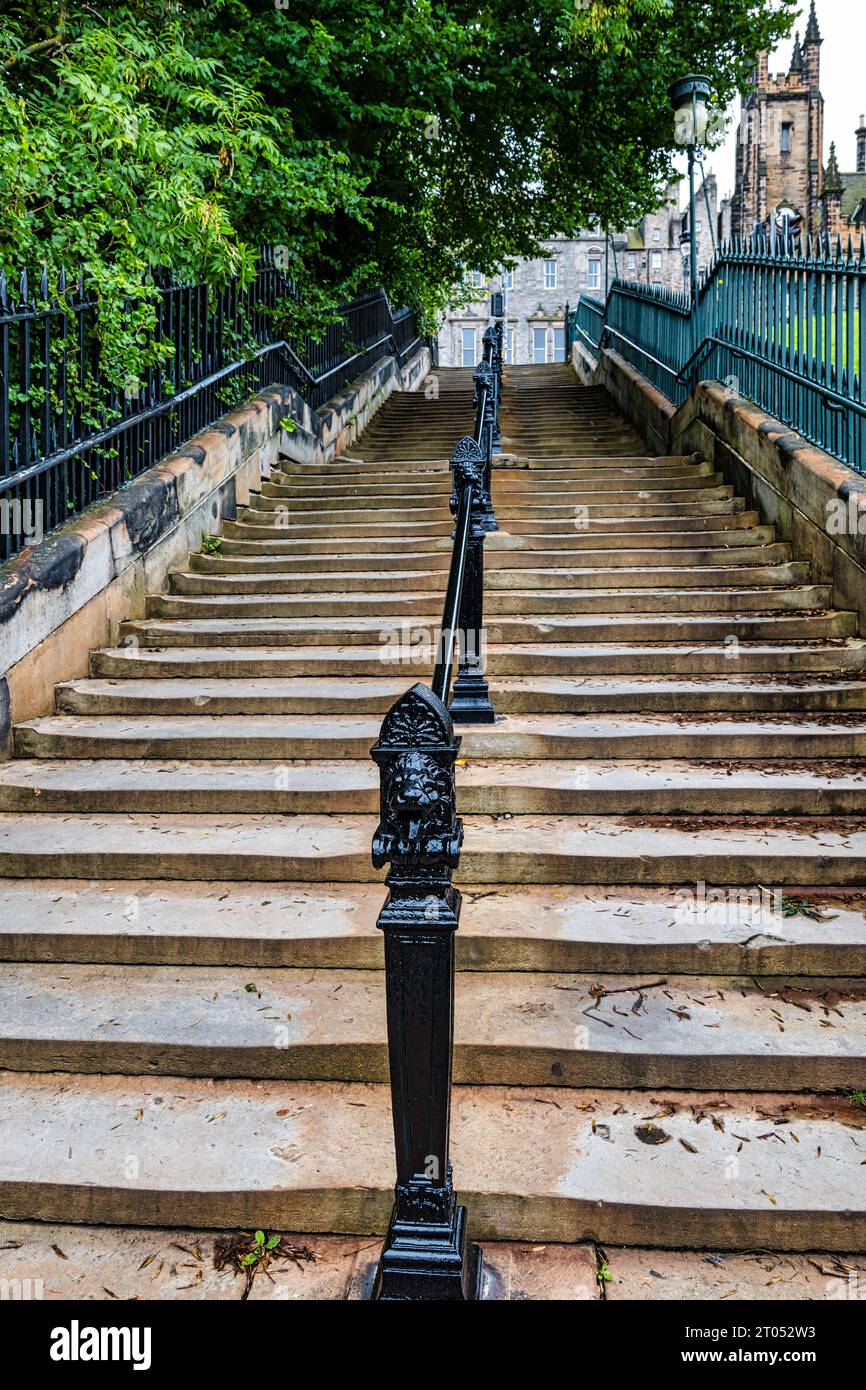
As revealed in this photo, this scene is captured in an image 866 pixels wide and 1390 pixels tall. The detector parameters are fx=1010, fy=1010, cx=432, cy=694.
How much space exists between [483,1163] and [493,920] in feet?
3.54

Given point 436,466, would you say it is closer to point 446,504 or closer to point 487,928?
point 446,504

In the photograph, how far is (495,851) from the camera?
13.9 feet

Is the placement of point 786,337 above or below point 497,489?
above

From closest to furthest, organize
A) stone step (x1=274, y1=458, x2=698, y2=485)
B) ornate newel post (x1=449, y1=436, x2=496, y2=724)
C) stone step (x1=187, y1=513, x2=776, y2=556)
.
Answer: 1. ornate newel post (x1=449, y1=436, x2=496, y2=724)
2. stone step (x1=187, y1=513, x2=776, y2=556)
3. stone step (x1=274, y1=458, x2=698, y2=485)

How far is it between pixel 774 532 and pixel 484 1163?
5786 mm

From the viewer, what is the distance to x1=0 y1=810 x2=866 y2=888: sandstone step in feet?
13.7

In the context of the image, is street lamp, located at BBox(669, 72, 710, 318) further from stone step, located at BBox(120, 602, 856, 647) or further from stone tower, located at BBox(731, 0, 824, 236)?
stone tower, located at BBox(731, 0, 824, 236)

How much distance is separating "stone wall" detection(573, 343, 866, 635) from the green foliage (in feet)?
13.6

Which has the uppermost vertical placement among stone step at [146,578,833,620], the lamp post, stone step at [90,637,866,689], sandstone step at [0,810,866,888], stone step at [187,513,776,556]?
the lamp post

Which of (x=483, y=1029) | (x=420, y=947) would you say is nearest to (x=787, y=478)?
(x=483, y=1029)

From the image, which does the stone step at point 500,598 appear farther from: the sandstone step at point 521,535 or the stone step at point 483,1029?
the stone step at point 483,1029

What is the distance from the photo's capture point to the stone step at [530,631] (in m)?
6.20

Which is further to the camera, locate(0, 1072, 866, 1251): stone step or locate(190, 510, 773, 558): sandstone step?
locate(190, 510, 773, 558): sandstone step

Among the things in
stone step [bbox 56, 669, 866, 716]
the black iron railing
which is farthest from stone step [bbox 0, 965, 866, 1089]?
stone step [bbox 56, 669, 866, 716]
